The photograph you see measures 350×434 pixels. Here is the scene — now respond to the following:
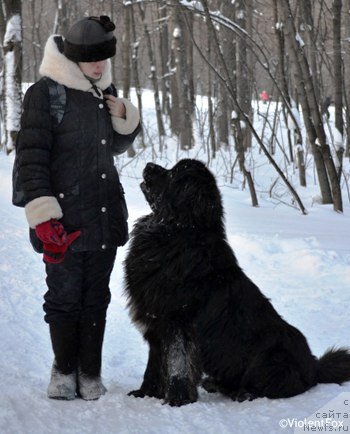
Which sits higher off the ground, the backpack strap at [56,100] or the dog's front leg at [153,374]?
the backpack strap at [56,100]

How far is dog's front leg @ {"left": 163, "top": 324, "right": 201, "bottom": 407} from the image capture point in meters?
3.10

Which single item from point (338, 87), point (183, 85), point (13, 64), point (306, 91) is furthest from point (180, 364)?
point (183, 85)

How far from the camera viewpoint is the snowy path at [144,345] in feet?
8.93

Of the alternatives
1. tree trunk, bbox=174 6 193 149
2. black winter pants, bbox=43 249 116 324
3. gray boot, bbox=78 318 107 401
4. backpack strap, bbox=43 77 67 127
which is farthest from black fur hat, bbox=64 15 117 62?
tree trunk, bbox=174 6 193 149

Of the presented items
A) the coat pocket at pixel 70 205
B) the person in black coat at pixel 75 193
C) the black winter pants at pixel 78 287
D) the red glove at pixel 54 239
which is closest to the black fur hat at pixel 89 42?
the person in black coat at pixel 75 193

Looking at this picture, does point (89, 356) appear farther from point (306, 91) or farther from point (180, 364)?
point (306, 91)

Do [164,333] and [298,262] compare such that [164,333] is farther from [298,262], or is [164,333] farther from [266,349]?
[298,262]

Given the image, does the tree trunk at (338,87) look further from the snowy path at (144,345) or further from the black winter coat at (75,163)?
the black winter coat at (75,163)

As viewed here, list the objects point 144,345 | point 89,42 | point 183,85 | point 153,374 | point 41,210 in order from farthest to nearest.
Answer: point 183,85 < point 144,345 < point 153,374 < point 89,42 < point 41,210

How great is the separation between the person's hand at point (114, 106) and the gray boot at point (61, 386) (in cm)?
145

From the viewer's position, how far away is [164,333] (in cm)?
313

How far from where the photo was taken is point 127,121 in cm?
334

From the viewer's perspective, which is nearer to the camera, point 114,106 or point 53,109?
point 53,109

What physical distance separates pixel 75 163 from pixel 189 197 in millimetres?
650
